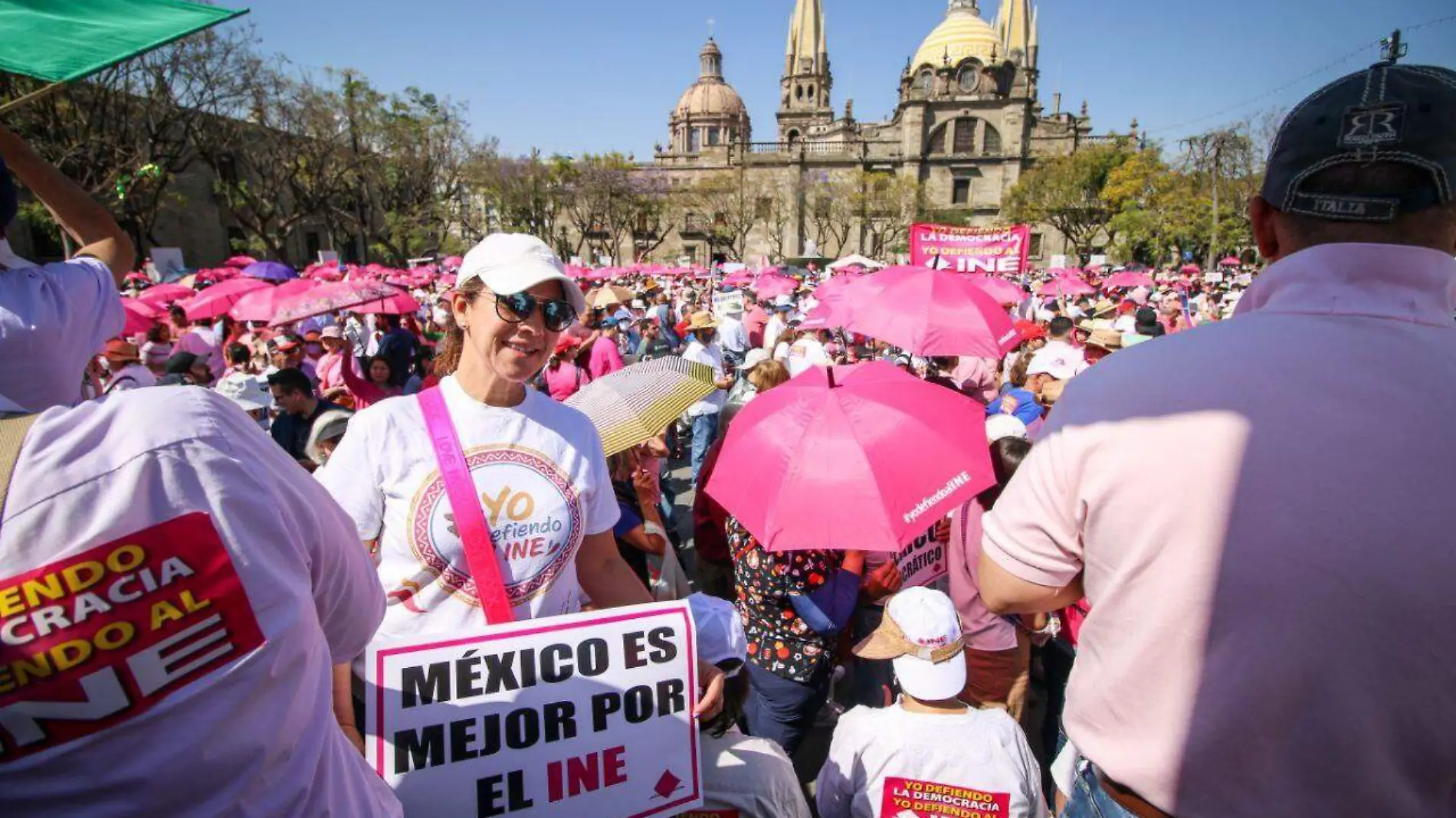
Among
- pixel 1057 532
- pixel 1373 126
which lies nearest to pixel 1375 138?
pixel 1373 126

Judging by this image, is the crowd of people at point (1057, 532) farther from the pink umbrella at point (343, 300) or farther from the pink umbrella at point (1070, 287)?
the pink umbrella at point (1070, 287)

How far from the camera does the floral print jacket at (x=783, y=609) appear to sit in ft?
9.53

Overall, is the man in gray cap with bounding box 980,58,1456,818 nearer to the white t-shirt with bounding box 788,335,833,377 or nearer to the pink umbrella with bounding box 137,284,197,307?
the white t-shirt with bounding box 788,335,833,377

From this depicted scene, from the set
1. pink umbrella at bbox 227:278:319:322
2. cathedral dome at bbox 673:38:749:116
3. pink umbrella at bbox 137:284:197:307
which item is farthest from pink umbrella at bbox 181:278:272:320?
cathedral dome at bbox 673:38:749:116

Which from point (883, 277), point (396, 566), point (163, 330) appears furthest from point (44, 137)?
point (396, 566)

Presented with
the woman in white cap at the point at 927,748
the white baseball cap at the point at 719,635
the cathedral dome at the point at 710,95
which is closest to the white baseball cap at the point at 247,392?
the white baseball cap at the point at 719,635

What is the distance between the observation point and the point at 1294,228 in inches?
46.4

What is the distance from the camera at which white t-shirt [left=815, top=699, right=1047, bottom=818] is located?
6.93 feet

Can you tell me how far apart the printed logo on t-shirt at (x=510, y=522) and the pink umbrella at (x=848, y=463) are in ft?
2.98

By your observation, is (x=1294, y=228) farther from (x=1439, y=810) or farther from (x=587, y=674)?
(x=587, y=674)

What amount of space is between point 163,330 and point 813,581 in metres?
9.31

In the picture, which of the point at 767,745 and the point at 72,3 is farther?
the point at 767,745

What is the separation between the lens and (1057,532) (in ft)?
4.09

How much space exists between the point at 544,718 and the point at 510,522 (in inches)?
20.7
